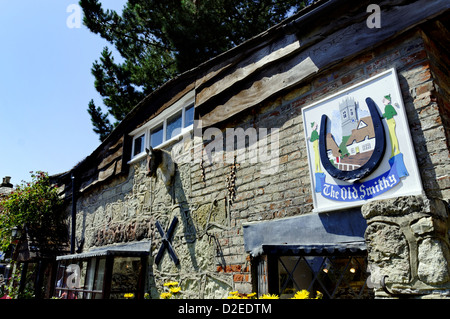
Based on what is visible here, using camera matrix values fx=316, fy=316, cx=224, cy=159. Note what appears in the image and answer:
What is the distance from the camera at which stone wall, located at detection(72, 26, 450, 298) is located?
2574 mm

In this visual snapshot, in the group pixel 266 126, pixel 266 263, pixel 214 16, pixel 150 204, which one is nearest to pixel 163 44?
pixel 214 16

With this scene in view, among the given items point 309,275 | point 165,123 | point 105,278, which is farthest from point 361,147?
point 105,278

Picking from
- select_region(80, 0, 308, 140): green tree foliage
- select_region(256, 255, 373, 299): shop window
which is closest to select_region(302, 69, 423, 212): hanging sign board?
select_region(256, 255, 373, 299): shop window

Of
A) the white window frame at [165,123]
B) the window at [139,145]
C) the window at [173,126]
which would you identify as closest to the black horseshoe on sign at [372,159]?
the white window frame at [165,123]

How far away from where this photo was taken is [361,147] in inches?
117

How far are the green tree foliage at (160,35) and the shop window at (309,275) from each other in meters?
7.79

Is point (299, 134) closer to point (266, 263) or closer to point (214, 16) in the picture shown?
point (266, 263)

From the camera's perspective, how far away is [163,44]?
11.0 m

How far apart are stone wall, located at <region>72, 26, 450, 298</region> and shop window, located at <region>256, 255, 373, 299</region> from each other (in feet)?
1.61

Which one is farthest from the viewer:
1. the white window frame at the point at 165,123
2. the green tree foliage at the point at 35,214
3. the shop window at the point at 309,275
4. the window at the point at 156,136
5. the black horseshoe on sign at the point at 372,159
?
the green tree foliage at the point at 35,214

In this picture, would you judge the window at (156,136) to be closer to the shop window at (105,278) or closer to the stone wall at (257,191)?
the stone wall at (257,191)

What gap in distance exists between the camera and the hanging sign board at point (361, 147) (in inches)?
107

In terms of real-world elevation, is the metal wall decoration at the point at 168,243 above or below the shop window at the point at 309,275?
above
